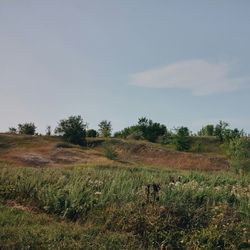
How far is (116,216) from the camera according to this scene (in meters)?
8.89

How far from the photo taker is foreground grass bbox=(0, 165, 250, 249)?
25.0 ft

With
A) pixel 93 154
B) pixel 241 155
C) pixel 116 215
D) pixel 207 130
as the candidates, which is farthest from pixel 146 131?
pixel 116 215

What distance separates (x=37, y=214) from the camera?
919cm

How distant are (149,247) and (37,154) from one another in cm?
3765

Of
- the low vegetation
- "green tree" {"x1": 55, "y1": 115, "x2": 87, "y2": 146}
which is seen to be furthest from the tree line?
the low vegetation

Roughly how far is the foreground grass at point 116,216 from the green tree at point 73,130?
153ft

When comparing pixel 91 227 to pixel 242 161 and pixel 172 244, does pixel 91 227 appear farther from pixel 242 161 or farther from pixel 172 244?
pixel 242 161

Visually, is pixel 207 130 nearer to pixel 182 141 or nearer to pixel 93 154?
pixel 182 141

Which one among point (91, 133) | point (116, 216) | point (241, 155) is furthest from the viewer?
point (91, 133)

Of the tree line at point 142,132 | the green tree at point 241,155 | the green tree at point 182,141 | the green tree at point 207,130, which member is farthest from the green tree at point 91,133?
the green tree at point 241,155

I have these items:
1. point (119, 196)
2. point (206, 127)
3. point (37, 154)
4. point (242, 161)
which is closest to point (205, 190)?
point (119, 196)

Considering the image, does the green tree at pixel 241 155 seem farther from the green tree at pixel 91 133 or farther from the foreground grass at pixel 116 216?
the green tree at pixel 91 133

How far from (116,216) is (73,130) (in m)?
49.8

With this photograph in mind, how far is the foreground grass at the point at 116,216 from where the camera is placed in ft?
25.0
